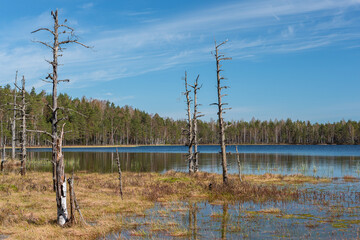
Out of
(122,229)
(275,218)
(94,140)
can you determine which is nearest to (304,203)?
(275,218)

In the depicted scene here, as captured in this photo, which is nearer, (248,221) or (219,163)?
(248,221)

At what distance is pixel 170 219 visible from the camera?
1433 cm

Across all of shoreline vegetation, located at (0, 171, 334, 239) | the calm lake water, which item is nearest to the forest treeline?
the calm lake water

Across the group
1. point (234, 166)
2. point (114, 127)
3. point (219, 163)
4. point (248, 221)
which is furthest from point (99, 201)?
point (114, 127)

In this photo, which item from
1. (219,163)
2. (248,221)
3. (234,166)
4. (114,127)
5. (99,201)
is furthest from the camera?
(114,127)

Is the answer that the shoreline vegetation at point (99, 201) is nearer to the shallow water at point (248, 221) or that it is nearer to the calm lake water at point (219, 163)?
the shallow water at point (248, 221)

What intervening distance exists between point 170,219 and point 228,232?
315cm

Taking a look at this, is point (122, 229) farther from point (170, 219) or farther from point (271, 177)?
point (271, 177)

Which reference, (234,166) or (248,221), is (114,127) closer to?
(234,166)

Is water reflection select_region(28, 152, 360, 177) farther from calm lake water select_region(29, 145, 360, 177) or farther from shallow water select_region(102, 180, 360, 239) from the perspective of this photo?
shallow water select_region(102, 180, 360, 239)

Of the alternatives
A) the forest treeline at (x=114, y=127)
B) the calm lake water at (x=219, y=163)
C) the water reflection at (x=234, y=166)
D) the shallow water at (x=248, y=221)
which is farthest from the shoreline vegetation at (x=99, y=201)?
the forest treeline at (x=114, y=127)

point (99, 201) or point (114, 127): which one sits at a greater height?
point (114, 127)

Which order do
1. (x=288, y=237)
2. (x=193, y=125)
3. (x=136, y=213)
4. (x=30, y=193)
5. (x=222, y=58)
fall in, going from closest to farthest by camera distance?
(x=288, y=237)
(x=136, y=213)
(x=30, y=193)
(x=222, y=58)
(x=193, y=125)

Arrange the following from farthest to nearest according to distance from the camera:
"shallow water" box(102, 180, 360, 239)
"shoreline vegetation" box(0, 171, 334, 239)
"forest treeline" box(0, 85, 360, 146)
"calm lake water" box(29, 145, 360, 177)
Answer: "forest treeline" box(0, 85, 360, 146), "calm lake water" box(29, 145, 360, 177), "shoreline vegetation" box(0, 171, 334, 239), "shallow water" box(102, 180, 360, 239)
